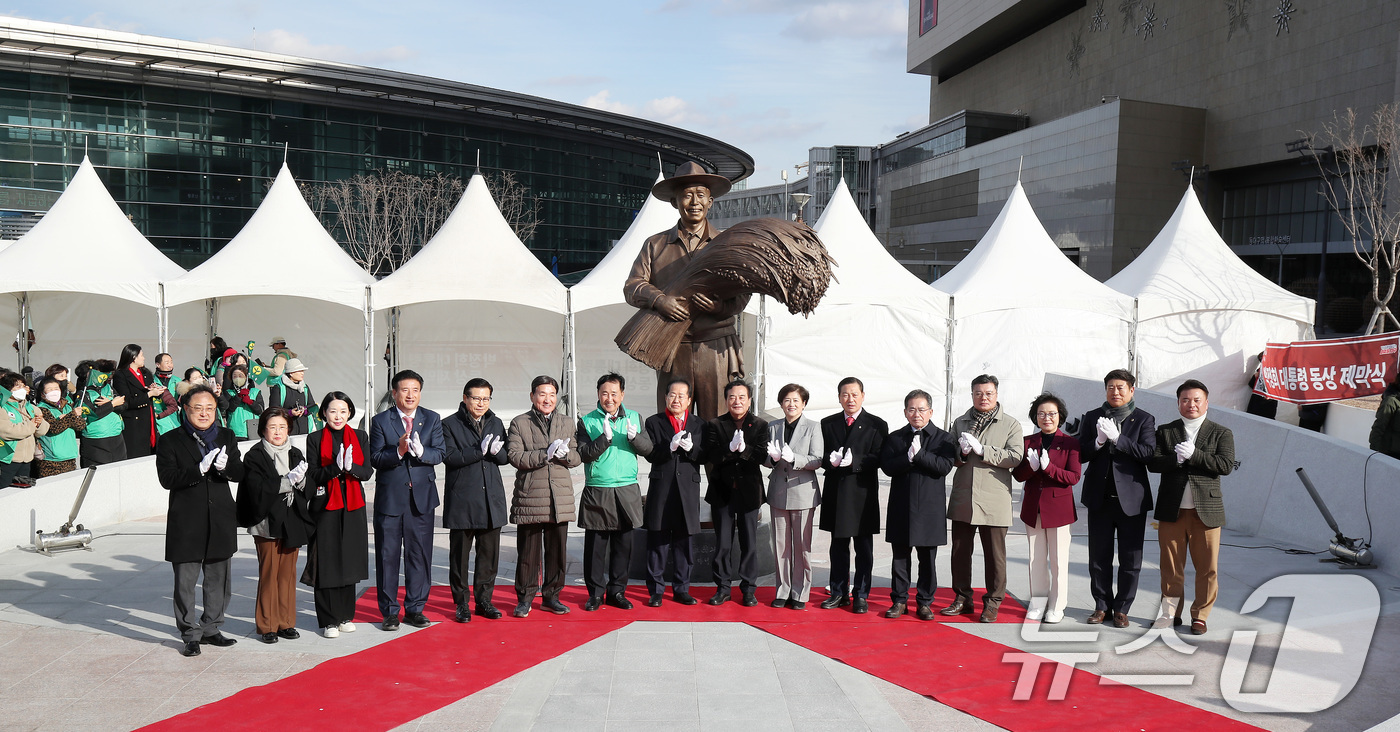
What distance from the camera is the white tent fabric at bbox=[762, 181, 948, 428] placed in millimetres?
13867

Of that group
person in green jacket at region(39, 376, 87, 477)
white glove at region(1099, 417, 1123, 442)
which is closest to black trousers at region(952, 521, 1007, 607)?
white glove at region(1099, 417, 1123, 442)

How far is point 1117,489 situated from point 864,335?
9.17 m

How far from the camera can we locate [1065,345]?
574 inches

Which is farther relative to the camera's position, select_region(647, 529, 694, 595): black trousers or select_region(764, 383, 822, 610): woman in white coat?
select_region(647, 529, 694, 595): black trousers

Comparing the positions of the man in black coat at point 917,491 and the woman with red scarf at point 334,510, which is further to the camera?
the man in black coat at point 917,491

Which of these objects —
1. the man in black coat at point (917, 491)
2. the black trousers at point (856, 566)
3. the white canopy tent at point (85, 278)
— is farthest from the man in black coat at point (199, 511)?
the white canopy tent at point (85, 278)

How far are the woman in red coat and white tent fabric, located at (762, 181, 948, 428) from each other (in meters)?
8.36

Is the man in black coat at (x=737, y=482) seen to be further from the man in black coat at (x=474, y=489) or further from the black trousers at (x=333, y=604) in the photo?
the black trousers at (x=333, y=604)

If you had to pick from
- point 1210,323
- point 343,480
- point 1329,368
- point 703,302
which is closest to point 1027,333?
point 1210,323

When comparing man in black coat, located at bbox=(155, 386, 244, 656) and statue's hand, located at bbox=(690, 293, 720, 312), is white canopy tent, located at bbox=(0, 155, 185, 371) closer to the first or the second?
man in black coat, located at bbox=(155, 386, 244, 656)

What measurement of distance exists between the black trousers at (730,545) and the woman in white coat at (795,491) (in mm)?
156

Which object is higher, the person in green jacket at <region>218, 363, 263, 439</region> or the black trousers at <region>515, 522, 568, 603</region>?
the person in green jacket at <region>218, 363, 263, 439</region>

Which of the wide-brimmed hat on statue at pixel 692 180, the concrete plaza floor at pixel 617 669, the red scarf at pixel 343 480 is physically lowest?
the concrete plaza floor at pixel 617 669

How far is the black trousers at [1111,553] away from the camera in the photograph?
17.4 feet
